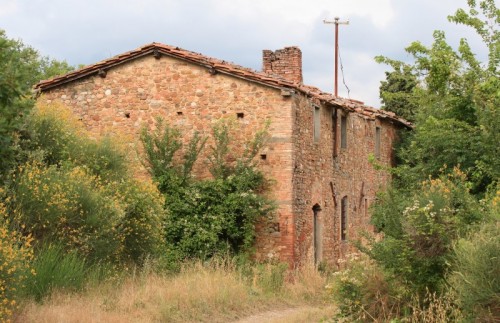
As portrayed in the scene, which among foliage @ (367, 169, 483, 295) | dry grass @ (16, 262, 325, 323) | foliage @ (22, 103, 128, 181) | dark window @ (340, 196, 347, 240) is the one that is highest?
foliage @ (22, 103, 128, 181)

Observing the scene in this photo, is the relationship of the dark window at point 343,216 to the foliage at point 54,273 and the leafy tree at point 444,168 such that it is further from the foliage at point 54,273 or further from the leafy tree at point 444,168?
the foliage at point 54,273

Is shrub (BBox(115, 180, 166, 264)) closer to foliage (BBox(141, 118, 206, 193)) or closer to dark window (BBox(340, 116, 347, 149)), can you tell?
foliage (BBox(141, 118, 206, 193))

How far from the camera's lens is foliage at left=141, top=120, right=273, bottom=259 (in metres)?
18.4

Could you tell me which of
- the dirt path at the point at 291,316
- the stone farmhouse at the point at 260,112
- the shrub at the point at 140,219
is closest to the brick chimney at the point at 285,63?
the stone farmhouse at the point at 260,112

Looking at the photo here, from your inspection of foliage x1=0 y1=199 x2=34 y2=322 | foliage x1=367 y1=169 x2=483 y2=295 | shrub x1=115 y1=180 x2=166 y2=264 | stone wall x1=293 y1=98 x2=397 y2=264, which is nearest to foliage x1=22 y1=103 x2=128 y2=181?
shrub x1=115 y1=180 x2=166 y2=264

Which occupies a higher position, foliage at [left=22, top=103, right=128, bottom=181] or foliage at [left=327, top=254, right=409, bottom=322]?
foliage at [left=22, top=103, right=128, bottom=181]

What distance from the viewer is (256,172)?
1894 cm

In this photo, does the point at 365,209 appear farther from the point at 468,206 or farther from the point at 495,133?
the point at 468,206

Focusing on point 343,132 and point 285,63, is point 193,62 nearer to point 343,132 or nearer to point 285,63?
point 285,63

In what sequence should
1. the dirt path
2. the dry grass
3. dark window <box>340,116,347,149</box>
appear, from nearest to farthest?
the dry grass < the dirt path < dark window <box>340,116,347,149</box>

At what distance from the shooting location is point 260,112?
1928cm

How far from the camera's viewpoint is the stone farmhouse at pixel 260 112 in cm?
1902

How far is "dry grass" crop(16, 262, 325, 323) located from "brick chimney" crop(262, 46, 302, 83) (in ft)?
24.1

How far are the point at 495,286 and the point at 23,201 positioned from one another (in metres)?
7.81
